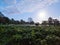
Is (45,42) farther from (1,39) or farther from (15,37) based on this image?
(1,39)

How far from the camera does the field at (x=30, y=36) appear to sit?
7.42 m

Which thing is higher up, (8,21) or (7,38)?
(8,21)

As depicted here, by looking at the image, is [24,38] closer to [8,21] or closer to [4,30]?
[4,30]

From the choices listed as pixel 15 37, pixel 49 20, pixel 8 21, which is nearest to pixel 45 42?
pixel 15 37

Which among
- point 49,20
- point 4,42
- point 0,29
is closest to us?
point 4,42

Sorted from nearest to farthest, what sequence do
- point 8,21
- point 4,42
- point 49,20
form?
point 4,42 < point 49,20 < point 8,21

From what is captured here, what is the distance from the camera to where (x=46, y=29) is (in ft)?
27.7

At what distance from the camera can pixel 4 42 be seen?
778 cm

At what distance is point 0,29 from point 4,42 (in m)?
1.52

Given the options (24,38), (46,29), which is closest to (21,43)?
(24,38)

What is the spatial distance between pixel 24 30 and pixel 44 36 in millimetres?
1275

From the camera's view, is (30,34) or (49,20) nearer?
(30,34)

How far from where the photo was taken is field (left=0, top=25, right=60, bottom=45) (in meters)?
7.42

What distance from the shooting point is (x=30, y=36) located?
25.0ft
